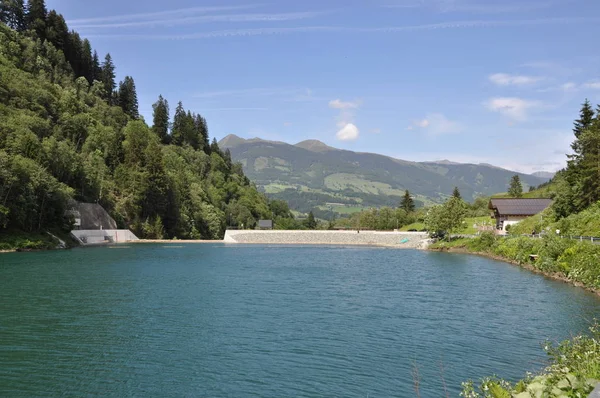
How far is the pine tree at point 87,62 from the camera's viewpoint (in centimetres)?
15850

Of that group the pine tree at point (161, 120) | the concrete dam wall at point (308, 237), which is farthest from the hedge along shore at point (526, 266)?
the pine tree at point (161, 120)

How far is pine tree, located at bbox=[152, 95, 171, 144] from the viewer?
563 ft

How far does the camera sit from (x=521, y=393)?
36.2 feet

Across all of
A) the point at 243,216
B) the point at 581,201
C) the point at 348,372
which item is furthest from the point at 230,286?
the point at 243,216

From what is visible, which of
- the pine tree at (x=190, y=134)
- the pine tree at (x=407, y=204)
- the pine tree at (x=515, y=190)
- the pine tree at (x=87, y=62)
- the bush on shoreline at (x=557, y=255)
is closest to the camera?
the bush on shoreline at (x=557, y=255)

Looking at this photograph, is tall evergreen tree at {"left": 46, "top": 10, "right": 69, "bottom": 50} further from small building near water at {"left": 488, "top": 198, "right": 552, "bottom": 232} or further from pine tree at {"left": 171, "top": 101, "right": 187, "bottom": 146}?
small building near water at {"left": 488, "top": 198, "right": 552, "bottom": 232}

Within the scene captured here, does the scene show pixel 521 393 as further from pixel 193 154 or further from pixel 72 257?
pixel 193 154

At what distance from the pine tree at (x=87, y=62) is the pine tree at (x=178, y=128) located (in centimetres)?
3458

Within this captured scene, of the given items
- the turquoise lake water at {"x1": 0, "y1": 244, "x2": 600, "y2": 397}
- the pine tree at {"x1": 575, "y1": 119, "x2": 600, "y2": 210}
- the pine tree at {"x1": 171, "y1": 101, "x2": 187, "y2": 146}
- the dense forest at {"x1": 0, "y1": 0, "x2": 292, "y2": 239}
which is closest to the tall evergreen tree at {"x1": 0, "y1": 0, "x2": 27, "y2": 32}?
the dense forest at {"x1": 0, "y1": 0, "x2": 292, "y2": 239}

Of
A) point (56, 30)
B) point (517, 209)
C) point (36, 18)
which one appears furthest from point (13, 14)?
point (517, 209)

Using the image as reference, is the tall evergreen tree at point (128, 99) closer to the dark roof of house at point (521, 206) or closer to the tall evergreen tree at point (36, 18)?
the tall evergreen tree at point (36, 18)

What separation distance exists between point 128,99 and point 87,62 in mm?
17311

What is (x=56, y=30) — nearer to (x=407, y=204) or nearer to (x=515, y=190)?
(x=407, y=204)

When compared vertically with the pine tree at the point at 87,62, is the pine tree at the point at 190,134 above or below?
below
